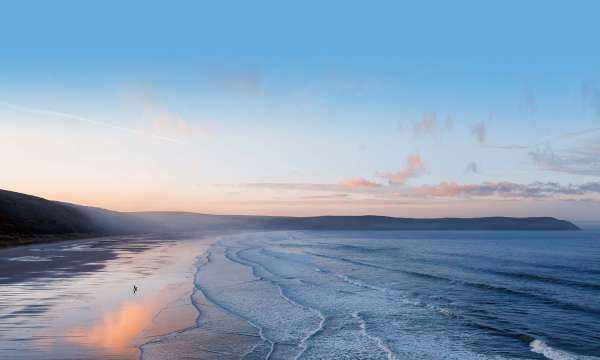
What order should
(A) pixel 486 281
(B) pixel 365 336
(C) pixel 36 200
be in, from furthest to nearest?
(C) pixel 36 200
(A) pixel 486 281
(B) pixel 365 336

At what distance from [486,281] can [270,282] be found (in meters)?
14.8

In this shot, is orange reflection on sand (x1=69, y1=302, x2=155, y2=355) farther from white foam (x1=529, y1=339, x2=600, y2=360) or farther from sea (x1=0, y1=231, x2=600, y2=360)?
white foam (x1=529, y1=339, x2=600, y2=360)

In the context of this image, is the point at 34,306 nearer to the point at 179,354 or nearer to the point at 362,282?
the point at 179,354

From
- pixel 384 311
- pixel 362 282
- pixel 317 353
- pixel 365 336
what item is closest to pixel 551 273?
pixel 362 282

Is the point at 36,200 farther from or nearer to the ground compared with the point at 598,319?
farther from the ground

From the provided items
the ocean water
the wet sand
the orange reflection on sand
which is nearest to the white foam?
the ocean water

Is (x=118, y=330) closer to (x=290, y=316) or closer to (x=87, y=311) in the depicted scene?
(x=87, y=311)

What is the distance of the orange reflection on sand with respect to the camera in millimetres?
14655

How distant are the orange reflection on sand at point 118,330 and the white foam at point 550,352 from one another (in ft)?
39.7

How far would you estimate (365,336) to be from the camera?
1748 cm

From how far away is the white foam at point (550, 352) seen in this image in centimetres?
1493

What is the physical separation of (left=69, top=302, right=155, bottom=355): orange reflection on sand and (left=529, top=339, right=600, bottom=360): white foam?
39.7 ft

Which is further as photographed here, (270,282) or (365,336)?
(270,282)

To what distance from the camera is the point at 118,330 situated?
54.7ft
